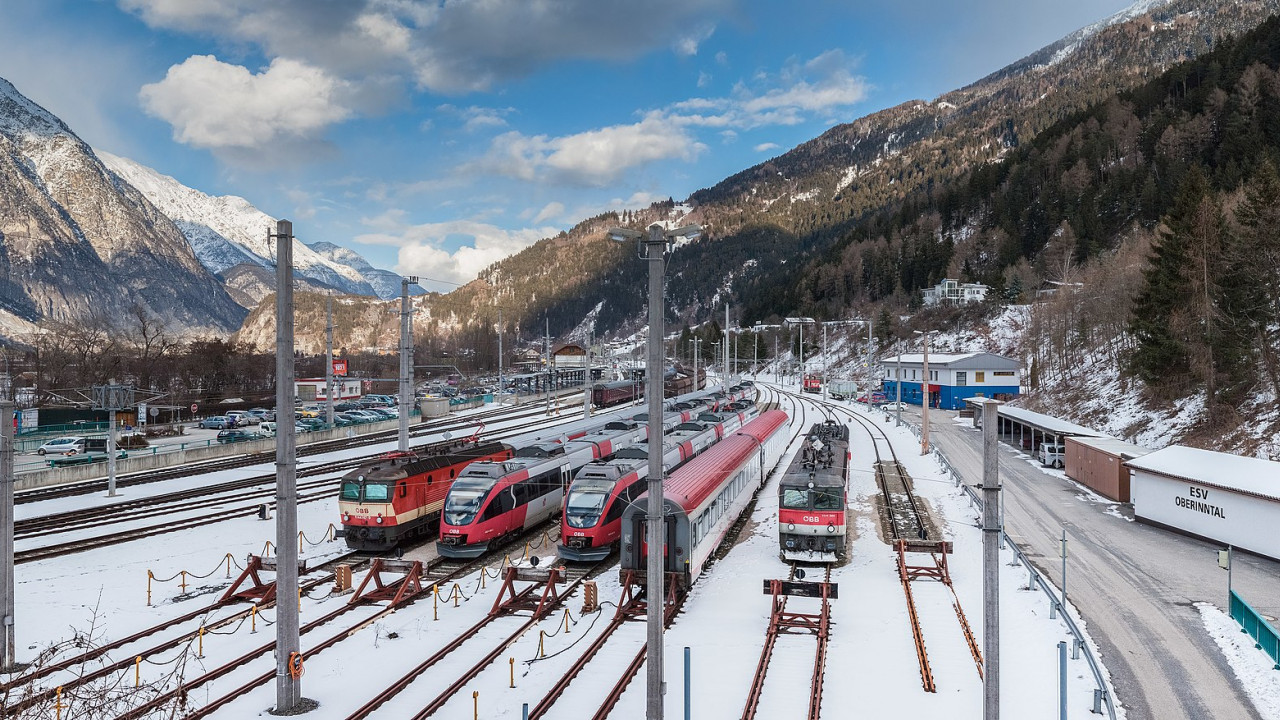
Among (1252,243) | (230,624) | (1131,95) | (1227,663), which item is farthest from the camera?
(1131,95)

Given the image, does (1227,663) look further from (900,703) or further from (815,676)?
(815,676)

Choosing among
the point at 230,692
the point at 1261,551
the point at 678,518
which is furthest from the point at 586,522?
the point at 1261,551

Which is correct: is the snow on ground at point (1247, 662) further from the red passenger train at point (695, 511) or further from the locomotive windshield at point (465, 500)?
the locomotive windshield at point (465, 500)

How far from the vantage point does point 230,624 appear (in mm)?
17859

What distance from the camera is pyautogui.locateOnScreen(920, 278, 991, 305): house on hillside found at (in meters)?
115

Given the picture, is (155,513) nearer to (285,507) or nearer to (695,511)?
(285,507)

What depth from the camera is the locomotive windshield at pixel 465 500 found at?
22531 millimetres

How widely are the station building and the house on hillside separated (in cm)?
8953

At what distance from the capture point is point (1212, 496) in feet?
81.1

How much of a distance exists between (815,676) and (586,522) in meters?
9.30

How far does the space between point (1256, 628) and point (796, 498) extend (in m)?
11.0

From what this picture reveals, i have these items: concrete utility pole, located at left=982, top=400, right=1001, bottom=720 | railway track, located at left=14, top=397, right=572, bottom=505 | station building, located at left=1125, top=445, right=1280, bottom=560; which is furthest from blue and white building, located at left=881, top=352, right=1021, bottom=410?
concrete utility pole, located at left=982, top=400, right=1001, bottom=720

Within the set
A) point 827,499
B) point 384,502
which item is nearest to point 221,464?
point 384,502

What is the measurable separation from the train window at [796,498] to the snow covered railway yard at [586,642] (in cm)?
191
